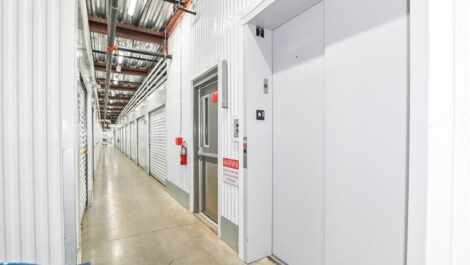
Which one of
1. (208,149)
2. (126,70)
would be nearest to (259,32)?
(208,149)

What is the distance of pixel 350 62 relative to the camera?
1.83 m

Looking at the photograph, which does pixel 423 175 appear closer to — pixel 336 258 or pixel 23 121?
pixel 336 258

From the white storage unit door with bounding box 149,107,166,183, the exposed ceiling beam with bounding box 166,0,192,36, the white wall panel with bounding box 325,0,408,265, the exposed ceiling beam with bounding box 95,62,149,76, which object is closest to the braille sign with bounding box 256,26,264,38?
the white wall panel with bounding box 325,0,408,265

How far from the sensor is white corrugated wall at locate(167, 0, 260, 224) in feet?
9.46

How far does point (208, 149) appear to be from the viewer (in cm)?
397

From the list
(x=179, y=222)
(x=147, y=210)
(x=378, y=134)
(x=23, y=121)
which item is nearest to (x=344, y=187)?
(x=378, y=134)

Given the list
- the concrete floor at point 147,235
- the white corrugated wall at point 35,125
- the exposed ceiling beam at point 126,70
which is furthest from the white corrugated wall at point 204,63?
the exposed ceiling beam at point 126,70

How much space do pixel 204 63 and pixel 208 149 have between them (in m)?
1.58

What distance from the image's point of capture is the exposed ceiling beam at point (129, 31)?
519 cm

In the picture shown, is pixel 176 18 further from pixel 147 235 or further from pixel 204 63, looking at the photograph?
pixel 147 235

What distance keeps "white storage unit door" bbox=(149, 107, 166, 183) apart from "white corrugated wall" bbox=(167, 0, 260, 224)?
122 cm

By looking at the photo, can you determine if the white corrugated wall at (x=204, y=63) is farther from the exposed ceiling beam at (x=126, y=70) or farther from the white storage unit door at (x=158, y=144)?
the exposed ceiling beam at (x=126, y=70)

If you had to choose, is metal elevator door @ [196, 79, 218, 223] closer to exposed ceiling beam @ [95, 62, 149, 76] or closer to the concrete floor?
the concrete floor

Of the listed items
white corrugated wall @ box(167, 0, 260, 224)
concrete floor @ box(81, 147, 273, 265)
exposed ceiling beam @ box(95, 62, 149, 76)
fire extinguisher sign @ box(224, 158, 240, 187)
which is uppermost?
exposed ceiling beam @ box(95, 62, 149, 76)
